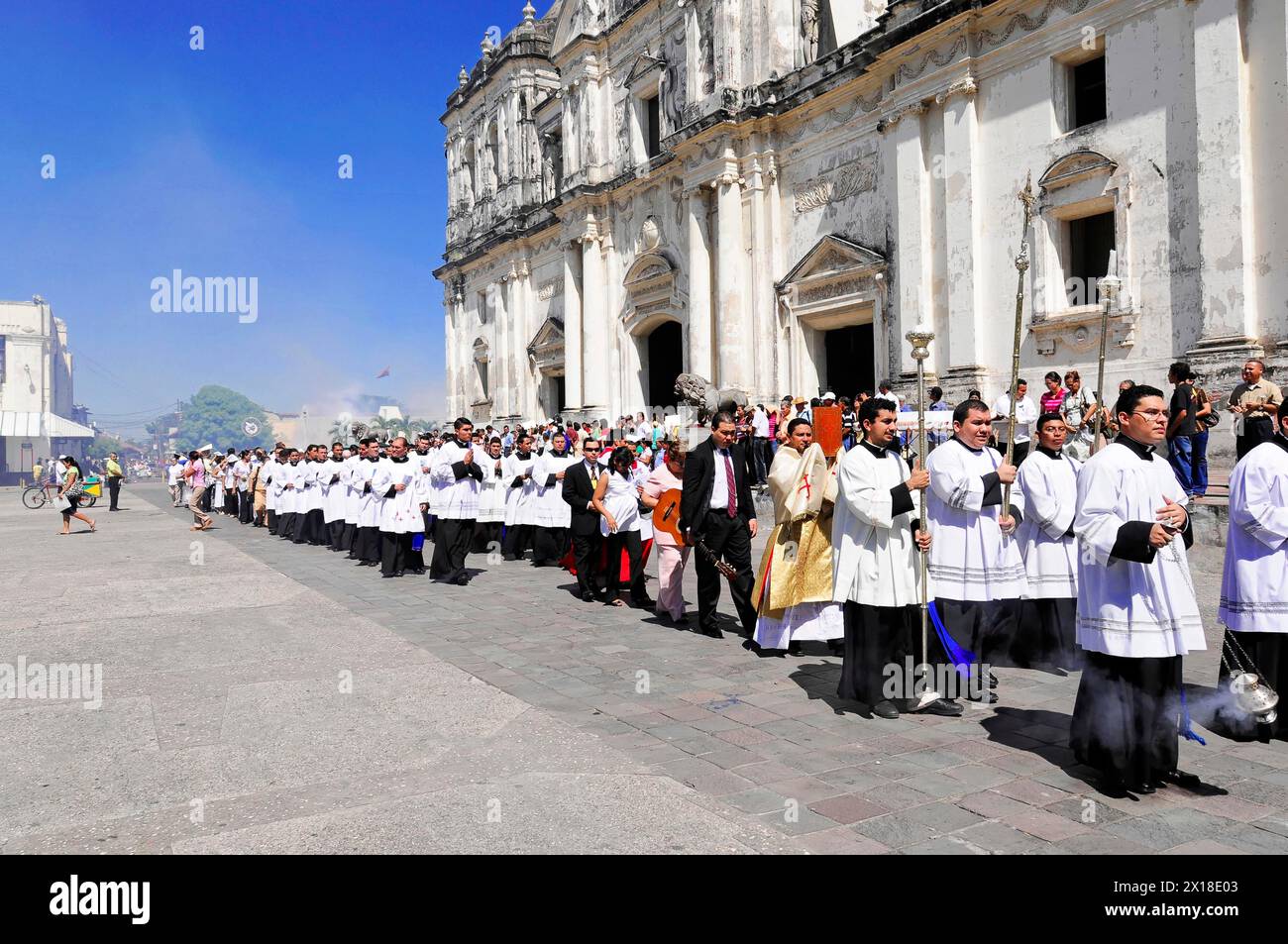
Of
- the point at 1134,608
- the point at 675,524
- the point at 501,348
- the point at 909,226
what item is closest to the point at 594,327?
the point at 501,348

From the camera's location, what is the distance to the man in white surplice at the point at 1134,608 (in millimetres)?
4262

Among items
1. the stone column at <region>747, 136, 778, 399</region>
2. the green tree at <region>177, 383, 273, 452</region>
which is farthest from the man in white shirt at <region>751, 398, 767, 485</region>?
the green tree at <region>177, 383, 273, 452</region>

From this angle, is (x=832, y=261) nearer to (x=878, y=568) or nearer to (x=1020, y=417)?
(x=1020, y=417)

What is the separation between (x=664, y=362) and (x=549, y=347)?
615 centimetres

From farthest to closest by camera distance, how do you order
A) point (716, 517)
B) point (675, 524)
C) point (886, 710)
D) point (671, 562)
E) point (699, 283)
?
point (699, 283) → point (675, 524) → point (671, 562) → point (716, 517) → point (886, 710)

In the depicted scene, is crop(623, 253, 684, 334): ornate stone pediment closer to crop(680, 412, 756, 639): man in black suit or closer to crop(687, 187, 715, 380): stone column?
crop(687, 187, 715, 380): stone column

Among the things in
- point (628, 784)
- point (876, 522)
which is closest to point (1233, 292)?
point (876, 522)

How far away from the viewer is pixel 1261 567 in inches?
204

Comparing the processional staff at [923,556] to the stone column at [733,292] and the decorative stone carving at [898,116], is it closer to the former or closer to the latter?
the decorative stone carving at [898,116]

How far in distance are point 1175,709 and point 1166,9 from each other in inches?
511

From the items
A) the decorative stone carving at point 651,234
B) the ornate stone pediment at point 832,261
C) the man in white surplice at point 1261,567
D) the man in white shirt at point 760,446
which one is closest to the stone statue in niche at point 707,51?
the decorative stone carving at point 651,234

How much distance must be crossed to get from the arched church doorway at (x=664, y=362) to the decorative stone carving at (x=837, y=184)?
604 cm

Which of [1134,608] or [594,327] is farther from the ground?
[594,327]
